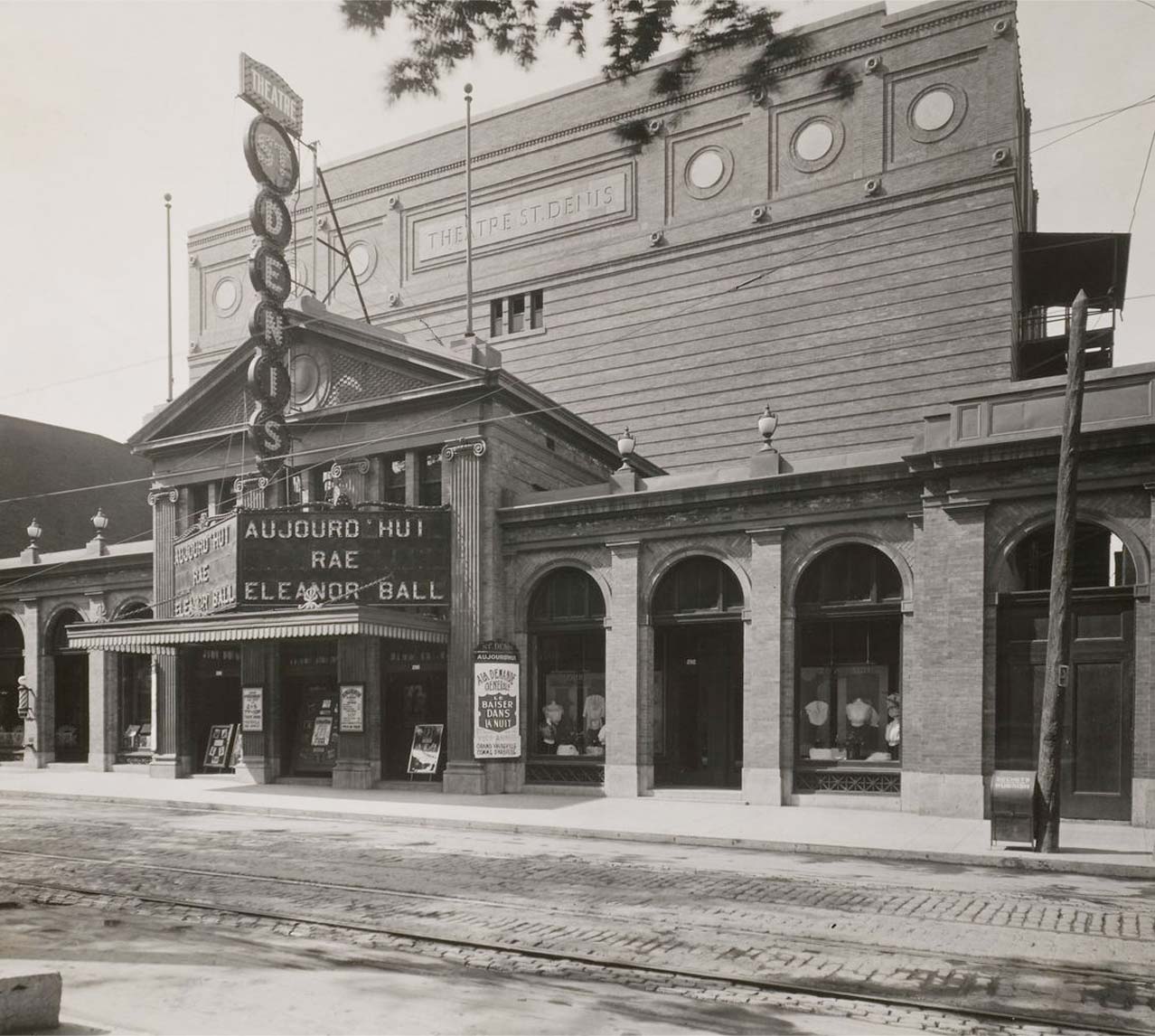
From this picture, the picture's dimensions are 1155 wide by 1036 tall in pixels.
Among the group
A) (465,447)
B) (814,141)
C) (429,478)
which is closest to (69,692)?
(429,478)

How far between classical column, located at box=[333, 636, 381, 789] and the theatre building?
0.23 feet

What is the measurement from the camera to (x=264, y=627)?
71.8ft

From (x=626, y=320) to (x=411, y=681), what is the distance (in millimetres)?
14781

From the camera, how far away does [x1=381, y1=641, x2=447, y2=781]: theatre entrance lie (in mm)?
23516

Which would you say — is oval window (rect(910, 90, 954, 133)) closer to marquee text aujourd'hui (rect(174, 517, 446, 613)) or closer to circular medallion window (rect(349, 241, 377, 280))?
marquee text aujourd'hui (rect(174, 517, 446, 613))

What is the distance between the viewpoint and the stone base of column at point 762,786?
19797 mm

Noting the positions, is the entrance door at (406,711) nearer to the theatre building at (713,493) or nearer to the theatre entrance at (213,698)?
the theatre building at (713,493)

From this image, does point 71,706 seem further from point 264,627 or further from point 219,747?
point 264,627

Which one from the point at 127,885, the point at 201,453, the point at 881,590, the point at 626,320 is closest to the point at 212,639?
the point at 201,453

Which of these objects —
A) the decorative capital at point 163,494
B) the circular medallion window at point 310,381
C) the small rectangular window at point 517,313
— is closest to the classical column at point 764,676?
the circular medallion window at point 310,381

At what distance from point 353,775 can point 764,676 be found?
9.68m

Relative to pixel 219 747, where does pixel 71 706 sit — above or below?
above

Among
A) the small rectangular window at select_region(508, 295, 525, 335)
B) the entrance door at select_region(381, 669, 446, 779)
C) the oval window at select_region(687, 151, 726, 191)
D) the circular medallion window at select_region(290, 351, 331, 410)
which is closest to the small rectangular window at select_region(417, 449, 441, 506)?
the circular medallion window at select_region(290, 351, 331, 410)

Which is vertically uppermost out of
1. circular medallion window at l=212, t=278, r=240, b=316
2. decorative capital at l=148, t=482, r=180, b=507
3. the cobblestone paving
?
circular medallion window at l=212, t=278, r=240, b=316
